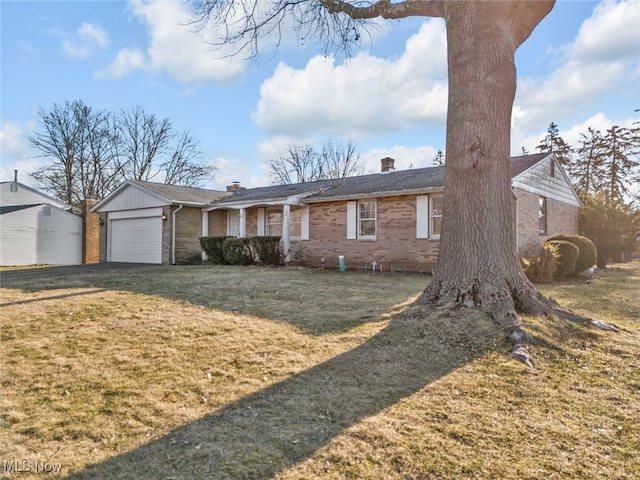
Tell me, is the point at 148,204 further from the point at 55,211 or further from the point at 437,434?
the point at 437,434

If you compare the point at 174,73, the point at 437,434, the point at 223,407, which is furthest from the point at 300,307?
the point at 174,73

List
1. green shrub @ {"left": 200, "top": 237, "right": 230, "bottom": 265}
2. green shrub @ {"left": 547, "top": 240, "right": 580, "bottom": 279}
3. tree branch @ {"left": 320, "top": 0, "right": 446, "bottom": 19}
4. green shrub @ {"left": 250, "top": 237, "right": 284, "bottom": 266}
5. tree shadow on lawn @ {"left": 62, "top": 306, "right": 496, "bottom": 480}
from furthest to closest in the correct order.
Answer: green shrub @ {"left": 200, "top": 237, "right": 230, "bottom": 265}
green shrub @ {"left": 250, "top": 237, "right": 284, "bottom": 266}
green shrub @ {"left": 547, "top": 240, "right": 580, "bottom": 279}
tree branch @ {"left": 320, "top": 0, "right": 446, "bottom": 19}
tree shadow on lawn @ {"left": 62, "top": 306, "right": 496, "bottom": 480}

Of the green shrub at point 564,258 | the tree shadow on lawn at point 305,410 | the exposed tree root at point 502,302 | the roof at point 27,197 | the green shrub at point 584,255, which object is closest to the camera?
the tree shadow on lawn at point 305,410

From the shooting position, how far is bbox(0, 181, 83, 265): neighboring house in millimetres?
19828

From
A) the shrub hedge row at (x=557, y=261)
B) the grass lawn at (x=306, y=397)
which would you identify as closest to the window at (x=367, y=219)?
the shrub hedge row at (x=557, y=261)

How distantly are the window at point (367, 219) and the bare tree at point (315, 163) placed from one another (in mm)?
24108

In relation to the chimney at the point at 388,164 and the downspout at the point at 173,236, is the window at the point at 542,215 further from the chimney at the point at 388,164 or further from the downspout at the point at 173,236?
the downspout at the point at 173,236

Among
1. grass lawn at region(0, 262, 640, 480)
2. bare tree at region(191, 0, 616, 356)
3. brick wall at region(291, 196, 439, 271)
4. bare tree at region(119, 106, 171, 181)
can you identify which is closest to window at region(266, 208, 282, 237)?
brick wall at region(291, 196, 439, 271)

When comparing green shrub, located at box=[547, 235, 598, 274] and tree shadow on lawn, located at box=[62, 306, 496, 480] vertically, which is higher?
green shrub, located at box=[547, 235, 598, 274]

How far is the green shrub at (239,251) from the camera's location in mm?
14539

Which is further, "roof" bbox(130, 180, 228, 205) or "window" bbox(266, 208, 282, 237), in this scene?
"roof" bbox(130, 180, 228, 205)

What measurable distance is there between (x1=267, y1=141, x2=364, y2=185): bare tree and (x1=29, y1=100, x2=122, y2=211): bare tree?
15.8 metres

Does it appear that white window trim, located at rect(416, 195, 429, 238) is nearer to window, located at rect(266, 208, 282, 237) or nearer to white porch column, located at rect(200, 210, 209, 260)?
window, located at rect(266, 208, 282, 237)

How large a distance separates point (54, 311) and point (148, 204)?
12376mm
